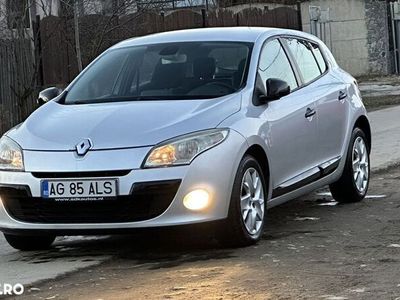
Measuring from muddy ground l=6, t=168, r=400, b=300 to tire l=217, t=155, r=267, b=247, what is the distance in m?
0.09

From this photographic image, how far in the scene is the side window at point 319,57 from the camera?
8696 millimetres

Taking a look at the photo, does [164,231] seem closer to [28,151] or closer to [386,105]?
[28,151]

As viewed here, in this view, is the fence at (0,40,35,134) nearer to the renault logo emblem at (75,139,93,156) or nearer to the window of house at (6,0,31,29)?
the window of house at (6,0,31,29)

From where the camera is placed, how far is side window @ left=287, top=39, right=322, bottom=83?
820cm

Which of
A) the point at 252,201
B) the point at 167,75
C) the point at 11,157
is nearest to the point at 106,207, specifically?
the point at 11,157

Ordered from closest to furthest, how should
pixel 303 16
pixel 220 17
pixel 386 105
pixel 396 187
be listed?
pixel 396 187 < pixel 386 105 < pixel 220 17 < pixel 303 16

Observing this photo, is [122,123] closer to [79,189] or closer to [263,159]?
[79,189]

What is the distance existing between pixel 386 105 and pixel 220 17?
572cm

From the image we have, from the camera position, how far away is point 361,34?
32844 mm

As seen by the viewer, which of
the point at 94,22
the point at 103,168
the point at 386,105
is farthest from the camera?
the point at 386,105

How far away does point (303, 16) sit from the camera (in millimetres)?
32531

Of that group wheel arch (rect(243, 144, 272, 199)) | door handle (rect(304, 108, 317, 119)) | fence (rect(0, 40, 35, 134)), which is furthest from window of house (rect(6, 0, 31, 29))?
wheel arch (rect(243, 144, 272, 199))

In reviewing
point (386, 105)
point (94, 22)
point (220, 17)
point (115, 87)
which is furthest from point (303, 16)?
point (115, 87)

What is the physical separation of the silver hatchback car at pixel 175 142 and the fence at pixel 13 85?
8.44m
